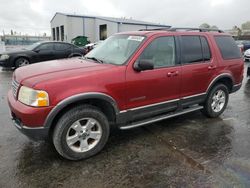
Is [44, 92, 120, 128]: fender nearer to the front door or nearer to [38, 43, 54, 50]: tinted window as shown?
the front door

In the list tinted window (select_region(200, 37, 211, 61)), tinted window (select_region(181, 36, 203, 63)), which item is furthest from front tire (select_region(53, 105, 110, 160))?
tinted window (select_region(200, 37, 211, 61))

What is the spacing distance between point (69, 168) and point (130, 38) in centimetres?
241

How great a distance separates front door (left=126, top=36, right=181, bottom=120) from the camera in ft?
12.5

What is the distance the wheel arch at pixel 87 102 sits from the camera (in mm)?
3137

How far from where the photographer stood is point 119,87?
362 cm

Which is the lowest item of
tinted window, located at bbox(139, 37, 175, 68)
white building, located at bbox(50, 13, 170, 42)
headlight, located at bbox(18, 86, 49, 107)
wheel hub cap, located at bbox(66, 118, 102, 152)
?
wheel hub cap, located at bbox(66, 118, 102, 152)

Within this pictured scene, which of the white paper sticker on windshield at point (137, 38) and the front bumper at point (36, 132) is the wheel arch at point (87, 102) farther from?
the white paper sticker on windshield at point (137, 38)

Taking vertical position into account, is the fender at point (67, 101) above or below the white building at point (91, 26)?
below

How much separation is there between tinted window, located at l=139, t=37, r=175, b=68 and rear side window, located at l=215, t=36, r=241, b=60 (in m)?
1.41

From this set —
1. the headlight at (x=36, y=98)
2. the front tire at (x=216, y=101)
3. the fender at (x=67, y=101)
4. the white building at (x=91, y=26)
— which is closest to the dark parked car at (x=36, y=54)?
the front tire at (x=216, y=101)

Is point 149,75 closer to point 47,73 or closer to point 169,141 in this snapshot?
point 169,141

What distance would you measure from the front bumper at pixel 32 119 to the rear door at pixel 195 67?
100 inches

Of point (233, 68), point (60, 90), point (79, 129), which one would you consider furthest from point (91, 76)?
point (233, 68)

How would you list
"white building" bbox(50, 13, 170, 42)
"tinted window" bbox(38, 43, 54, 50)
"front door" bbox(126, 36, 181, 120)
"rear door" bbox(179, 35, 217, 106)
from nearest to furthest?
"front door" bbox(126, 36, 181, 120)
"rear door" bbox(179, 35, 217, 106)
"tinted window" bbox(38, 43, 54, 50)
"white building" bbox(50, 13, 170, 42)
